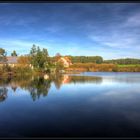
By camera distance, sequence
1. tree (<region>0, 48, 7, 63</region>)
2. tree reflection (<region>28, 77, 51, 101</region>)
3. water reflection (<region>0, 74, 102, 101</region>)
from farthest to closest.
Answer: tree (<region>0, 48, 7, 63</region>) < water reflection (<region>0, 74, 102, 101</region>) < tree reflection (<region>28, 77, 51, 101</region>)

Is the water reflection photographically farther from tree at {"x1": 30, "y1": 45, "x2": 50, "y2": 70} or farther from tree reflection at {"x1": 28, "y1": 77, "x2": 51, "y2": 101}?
tree at {"x1": 30, "y1": 45, "x2": 50, "y2": 70}

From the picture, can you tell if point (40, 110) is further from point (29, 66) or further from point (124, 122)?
point (29, 66)

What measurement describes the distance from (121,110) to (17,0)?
406 centimetres

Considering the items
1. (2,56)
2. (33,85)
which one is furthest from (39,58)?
(33,85)

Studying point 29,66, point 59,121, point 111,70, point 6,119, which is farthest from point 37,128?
point 111,70

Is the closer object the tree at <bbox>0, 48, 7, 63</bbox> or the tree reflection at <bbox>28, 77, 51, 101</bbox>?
the tree reflection at <bbox>28, 77, 51, 101</bbox>

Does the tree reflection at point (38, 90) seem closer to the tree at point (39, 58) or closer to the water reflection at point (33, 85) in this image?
the water reflection at point (33, 85)

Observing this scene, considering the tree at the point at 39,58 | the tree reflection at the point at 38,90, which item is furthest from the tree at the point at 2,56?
the tree reflection at the point at 38,90

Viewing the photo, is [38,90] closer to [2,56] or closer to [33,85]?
[33,85]

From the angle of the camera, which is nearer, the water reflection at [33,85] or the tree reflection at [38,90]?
the tree reflection at [38,90]

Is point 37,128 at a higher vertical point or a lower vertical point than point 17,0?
lower

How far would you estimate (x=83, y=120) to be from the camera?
13.8 feet

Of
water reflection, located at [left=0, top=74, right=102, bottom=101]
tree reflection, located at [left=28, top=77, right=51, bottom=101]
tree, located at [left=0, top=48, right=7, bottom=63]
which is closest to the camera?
tree reflection, located at [left=28, top=77, right=51, bottom=101]

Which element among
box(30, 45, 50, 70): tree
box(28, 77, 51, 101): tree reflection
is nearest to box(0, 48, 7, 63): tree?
box(30, 45, 50, 70): tree
